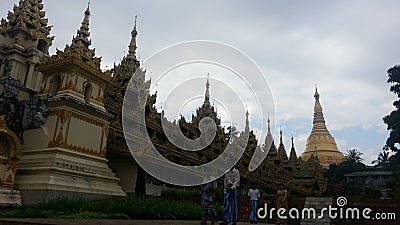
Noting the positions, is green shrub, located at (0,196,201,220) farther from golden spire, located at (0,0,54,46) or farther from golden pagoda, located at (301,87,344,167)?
golden pagoda, located at (301,87,344,167)

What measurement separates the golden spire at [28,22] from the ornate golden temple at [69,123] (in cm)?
6

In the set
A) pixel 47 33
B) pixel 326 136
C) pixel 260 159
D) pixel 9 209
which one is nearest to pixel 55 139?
pixel 9 209

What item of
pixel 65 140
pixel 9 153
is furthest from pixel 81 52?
pixel 9 153

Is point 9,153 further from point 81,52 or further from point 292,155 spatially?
point 292,155

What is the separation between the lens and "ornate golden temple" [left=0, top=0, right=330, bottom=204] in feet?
45.7

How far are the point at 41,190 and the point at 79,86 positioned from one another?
5.27 metres

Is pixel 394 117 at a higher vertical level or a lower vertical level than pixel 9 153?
higher

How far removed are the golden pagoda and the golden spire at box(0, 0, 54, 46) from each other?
57.1m

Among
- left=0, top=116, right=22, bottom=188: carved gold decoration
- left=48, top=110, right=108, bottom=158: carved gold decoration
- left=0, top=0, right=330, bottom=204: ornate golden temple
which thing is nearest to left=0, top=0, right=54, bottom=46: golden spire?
left=0, top=0, right=330, bottom=204: ornate golden temple

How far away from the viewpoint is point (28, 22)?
21.9 m

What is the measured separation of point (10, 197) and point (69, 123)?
3.79 metres

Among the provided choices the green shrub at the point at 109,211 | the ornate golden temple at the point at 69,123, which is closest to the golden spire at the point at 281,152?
the ornate golden temple at the point at 69,123

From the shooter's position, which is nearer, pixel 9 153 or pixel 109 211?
pixel 109 211

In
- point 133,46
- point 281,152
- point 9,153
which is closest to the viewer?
point 9,153
